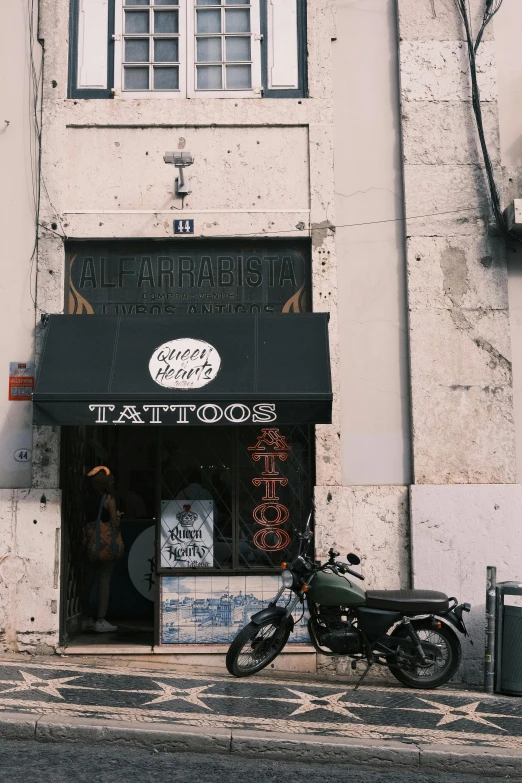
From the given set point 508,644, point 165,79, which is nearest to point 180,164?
point 165,79

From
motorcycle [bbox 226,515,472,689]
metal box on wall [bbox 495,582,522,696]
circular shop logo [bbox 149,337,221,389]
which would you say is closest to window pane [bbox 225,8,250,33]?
circular shop logo [bbox 149,337,221,389]

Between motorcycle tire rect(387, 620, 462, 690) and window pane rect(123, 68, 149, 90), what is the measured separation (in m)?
6.14

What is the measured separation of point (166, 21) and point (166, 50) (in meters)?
0.33

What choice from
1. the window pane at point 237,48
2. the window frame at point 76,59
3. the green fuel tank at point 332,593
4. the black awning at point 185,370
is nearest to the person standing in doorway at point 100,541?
the black awning at point 185,370

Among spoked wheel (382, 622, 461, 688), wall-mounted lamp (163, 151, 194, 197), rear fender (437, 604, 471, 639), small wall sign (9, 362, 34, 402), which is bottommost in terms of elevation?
spoked wheel (382, 622, 461, 688)

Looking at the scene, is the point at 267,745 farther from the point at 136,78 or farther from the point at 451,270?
the point at 136,78

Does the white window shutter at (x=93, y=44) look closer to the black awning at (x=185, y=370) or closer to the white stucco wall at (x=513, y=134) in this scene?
the black awning at (x=185, y=370)

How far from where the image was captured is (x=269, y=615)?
777 centimetres

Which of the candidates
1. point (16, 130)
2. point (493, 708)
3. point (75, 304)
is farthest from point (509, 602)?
point (16, 130)

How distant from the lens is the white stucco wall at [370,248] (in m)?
9.29

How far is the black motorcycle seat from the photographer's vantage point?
7875 millimetres

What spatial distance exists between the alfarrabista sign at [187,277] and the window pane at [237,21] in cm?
234

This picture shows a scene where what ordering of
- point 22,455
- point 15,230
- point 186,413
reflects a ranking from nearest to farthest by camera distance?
point 186,413 → point 22,455 → point 15,230

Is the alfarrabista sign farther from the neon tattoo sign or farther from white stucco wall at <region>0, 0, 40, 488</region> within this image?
the neon tattoo sign
